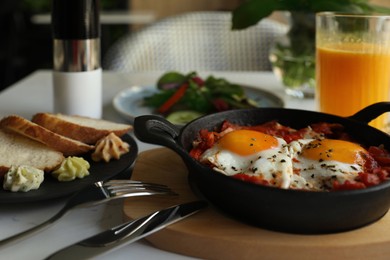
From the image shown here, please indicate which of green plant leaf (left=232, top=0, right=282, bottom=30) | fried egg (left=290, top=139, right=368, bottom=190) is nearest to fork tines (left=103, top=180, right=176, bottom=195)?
fried egg (left=290, top=139, right=368, bottom=190)

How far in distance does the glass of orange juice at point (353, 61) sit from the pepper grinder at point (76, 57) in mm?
650

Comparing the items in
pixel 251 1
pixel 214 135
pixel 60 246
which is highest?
pixel 251 1

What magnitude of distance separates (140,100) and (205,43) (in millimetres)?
1369

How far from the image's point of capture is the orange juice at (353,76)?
1331mm

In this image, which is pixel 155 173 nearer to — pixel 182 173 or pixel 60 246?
pixel 182 173

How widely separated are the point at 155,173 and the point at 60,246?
295 millimetres

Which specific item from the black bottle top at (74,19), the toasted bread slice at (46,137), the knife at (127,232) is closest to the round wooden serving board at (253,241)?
the knife at (127,232)

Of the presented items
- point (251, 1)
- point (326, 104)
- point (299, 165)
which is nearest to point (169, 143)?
point (299, 165)

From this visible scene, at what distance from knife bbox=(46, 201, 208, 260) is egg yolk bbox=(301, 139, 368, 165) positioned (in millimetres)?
237

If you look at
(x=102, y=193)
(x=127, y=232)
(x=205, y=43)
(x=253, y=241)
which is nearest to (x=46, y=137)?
(x=102, y=193)

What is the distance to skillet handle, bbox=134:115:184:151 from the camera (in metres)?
0.86

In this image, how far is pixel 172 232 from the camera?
80 centimetres

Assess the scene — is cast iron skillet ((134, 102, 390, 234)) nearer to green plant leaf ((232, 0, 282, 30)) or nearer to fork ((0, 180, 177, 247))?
fork ((0, 180, 177, 247))

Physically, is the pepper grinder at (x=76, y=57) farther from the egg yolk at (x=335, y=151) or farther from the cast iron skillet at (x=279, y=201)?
the egg yolk at (x=335, y=151)
